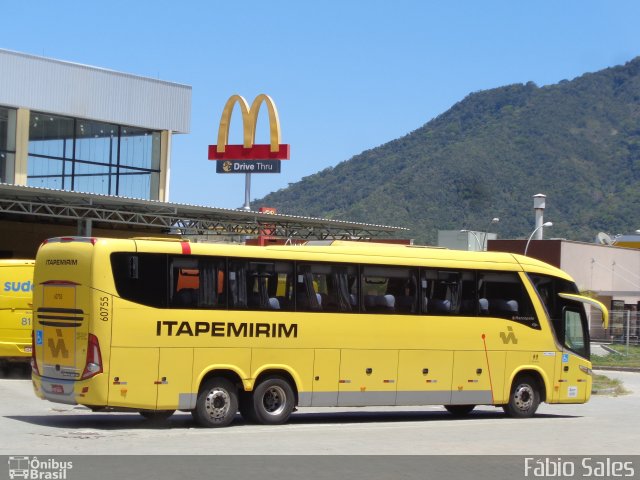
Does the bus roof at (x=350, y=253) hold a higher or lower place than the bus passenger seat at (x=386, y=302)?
higher

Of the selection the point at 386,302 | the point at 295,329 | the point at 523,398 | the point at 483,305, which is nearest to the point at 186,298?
the point at 295,329

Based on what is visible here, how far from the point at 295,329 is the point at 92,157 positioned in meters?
27.1

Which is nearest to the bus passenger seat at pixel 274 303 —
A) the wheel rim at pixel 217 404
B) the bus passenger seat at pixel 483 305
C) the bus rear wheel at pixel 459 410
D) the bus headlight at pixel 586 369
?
the wheel rim at pixel 217 404

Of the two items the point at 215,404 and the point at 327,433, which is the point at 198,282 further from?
the point at 327,433

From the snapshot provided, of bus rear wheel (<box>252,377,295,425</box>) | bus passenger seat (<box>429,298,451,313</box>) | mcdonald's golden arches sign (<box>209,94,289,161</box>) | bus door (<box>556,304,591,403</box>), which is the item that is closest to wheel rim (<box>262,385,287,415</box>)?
bus rear wheel (<box>252,377,295,425</box>)

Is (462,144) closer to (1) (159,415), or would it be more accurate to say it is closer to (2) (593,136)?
(2) (593,136)

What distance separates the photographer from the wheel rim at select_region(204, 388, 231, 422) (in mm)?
18406

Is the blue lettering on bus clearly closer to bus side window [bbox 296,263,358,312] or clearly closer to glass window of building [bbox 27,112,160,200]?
bus side window [bbox 296,263,358,312]

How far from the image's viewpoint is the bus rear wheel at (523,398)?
72.8 feet

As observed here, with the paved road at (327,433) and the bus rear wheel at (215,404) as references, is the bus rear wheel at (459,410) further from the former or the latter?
the bus rear wheel at (215,404)

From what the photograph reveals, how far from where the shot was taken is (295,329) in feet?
63.7

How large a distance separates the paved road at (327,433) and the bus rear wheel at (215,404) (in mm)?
247

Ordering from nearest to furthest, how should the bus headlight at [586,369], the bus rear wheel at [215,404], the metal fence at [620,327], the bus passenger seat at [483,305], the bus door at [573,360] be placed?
1. the bus rear wheel at [215,404]
2. the bus passenger seat at [483,305]
3. the bus door at [573,360]
4. the bus headlight at [586,369]
5. the metal fence at [620,327]
